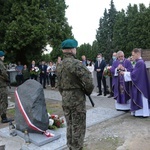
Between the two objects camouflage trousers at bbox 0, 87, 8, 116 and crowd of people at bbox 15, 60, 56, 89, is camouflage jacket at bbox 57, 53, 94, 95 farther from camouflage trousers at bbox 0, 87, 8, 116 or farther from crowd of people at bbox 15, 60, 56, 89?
crowd of people at bbox 15, 60, 56, 89

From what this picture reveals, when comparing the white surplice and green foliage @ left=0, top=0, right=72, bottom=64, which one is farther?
green foliage @ left=0, top=0, right=72, bottom=64

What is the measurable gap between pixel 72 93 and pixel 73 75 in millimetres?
352

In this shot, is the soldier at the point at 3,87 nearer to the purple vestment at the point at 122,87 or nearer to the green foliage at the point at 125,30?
the purple vestment at the point at 122,87

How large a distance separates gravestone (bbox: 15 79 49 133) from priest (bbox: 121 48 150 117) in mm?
2938

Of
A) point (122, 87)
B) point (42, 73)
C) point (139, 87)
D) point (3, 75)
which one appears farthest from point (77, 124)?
point (42, 73)

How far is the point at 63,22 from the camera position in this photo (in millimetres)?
25188

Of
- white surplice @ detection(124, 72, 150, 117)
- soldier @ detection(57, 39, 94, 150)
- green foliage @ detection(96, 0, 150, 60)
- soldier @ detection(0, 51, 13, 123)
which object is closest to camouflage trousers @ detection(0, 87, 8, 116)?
soldier @ detection(0, 51, 13, 123)

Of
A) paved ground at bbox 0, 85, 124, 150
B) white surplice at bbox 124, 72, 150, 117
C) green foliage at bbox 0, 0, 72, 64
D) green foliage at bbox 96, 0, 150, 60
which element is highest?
green foliage at bbox 96, 0, 150, 60

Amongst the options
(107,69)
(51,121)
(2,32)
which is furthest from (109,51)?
(51,121)

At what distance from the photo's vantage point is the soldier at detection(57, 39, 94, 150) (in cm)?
451

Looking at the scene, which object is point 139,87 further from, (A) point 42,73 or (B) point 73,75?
(A) point 42,73

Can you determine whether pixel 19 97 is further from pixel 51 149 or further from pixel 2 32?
pixel 2 32

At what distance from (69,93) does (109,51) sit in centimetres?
5079

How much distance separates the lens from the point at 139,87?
778cm
